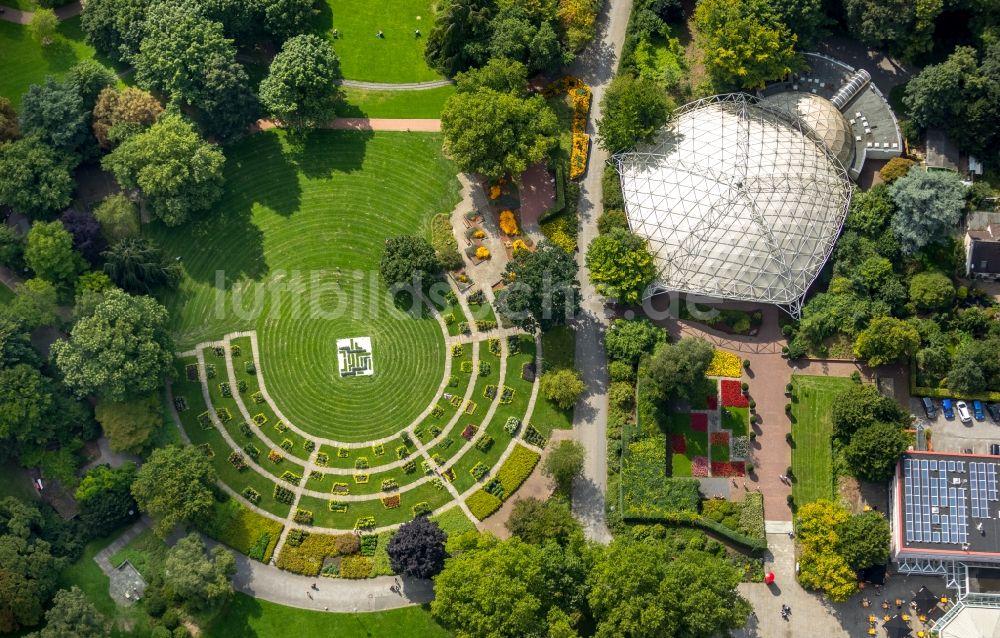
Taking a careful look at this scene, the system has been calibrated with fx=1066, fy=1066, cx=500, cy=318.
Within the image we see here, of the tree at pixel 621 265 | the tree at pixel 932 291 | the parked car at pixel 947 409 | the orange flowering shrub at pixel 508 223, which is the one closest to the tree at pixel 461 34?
the orange flowering shrub at pixel 508 223

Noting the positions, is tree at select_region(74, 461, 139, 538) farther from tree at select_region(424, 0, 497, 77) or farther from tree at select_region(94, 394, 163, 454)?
tree at select_region(424, 0, 497, 77)

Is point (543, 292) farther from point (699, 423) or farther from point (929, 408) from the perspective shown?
point (929, 408)

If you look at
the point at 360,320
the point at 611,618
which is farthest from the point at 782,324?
the point at 360,320

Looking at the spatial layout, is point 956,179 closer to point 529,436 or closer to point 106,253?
point 529,436

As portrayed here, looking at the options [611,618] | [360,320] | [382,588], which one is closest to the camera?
[611,618]

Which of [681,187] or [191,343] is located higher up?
[681,187]

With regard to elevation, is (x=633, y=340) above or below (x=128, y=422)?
above

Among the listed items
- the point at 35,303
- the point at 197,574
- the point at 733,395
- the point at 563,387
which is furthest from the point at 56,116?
the point at 733,395
